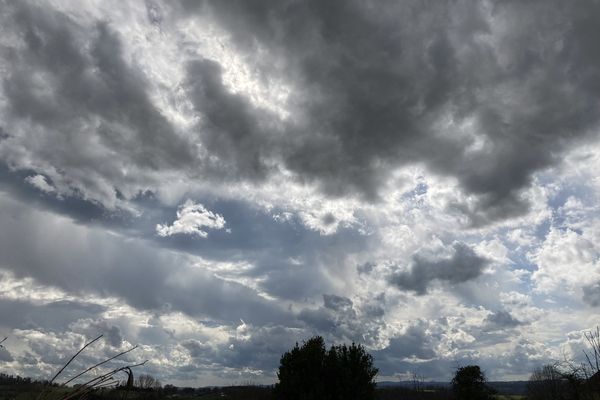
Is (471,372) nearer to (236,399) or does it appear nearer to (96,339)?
(96,339)

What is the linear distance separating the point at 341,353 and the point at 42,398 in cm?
5719

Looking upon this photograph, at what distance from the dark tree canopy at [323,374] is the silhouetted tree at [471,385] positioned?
21536mm

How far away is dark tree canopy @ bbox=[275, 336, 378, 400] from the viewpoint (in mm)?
51219

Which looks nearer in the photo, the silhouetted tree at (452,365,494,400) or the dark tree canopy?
the dark tree canopy

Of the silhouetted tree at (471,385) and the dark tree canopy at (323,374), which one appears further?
the silhouetted tree at (471,385)

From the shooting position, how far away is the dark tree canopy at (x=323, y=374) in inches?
2016

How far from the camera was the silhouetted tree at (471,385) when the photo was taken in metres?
66.6

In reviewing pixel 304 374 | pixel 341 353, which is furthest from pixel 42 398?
pixel 341 353

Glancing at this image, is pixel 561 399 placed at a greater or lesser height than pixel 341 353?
lesser

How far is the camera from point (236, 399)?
461 feet

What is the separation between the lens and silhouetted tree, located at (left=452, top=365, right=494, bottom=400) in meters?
66.6

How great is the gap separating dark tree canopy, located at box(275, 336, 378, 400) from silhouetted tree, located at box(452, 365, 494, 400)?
21.5 m

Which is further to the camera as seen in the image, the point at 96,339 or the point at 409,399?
the point at 409,399

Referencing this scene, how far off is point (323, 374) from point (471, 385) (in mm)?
28739
